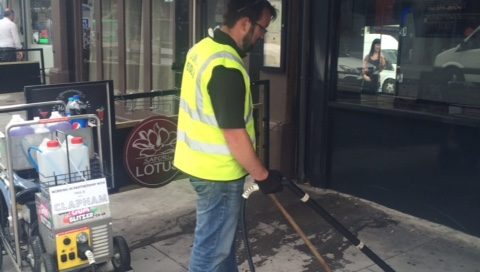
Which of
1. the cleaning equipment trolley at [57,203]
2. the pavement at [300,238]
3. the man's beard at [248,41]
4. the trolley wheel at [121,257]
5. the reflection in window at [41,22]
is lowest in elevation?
the pavement at [300,238]

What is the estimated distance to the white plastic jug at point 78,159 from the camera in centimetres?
332

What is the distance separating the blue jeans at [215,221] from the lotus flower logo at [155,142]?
1.84m

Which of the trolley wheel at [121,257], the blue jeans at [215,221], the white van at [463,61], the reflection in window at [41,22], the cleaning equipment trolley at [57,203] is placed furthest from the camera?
the reflection in window at [41,22]

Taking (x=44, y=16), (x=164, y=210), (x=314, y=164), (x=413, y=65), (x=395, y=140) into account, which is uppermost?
(x=44, y=16)

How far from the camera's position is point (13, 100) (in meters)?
10.5

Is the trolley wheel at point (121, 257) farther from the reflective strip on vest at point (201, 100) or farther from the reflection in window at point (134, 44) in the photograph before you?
the reflection in window at point (134, 44)

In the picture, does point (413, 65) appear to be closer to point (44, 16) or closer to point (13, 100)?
point (13, 100)

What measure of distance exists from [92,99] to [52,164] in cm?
112

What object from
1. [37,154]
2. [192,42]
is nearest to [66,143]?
[37,154]

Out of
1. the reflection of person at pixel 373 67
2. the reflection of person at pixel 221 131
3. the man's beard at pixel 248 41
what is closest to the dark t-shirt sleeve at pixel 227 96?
the reflection of person at pixel 221 131

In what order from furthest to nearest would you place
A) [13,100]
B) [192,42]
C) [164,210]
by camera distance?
[13,100]
[192,42]
[164,210]

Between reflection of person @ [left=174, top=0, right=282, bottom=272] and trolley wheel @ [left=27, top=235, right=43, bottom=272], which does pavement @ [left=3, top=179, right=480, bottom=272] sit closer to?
trolley wheel @ [left=27, top=235, right=43, bottom=272]

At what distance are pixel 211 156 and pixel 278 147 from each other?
10.1ft

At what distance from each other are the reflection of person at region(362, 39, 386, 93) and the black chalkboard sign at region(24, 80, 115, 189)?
7.89 ft
